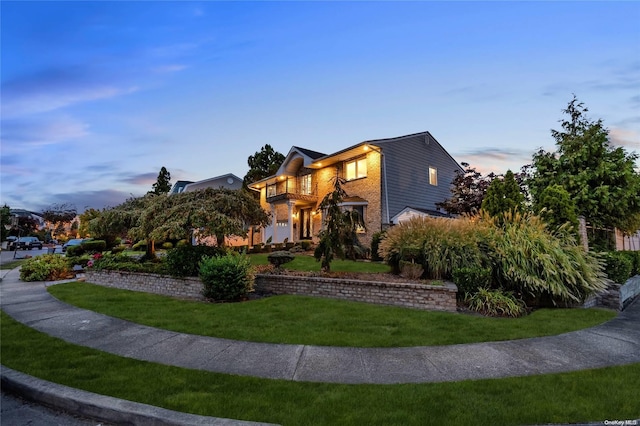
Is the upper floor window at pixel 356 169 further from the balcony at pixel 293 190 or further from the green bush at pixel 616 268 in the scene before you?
the green bush at pixel 616 268

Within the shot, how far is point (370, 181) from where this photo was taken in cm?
2014

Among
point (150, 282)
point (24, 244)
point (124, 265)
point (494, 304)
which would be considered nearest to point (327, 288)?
point (494, 304)

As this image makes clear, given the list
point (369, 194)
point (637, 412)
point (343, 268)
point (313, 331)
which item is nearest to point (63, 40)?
point (313, 331)

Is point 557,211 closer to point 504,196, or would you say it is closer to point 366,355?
point 504,196

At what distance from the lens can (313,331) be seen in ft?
20.8

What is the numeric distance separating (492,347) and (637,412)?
2.11 meters

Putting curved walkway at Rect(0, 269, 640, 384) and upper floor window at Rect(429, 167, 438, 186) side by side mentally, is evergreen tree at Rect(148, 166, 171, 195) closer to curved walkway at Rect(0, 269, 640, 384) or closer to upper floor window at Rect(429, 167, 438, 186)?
upper floor window at Rect(429, 167, 438, 186)

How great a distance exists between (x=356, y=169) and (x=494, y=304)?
46.9 ft

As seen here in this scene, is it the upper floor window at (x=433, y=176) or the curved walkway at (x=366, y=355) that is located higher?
the upper floor window at (x=433, y=176)

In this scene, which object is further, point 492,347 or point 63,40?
point 63,40

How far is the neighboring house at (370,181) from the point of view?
19.7 metres

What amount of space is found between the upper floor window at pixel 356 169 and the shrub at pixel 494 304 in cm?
1293

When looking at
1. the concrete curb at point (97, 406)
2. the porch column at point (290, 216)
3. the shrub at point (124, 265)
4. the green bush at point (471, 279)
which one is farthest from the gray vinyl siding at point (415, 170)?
the concrete curb at point (97, 406)

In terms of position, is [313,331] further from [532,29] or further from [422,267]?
[532,29]
